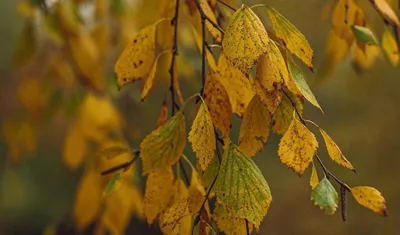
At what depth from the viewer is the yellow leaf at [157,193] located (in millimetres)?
673

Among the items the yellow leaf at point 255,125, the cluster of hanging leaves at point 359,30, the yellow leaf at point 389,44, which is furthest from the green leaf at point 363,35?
the yellow leaf at point 255,125

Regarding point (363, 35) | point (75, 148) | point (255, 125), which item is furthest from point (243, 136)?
point (75, 148)

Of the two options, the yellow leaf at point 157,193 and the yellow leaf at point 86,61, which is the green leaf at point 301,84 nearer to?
the yellow leaf at point 157,193

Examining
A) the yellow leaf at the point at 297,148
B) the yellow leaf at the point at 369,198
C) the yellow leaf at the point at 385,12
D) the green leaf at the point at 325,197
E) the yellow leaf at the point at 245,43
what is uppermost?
the yellow leaf at the point at 245,43

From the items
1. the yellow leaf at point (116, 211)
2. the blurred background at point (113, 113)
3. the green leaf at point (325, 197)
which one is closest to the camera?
the green leaf at point (325, 197)

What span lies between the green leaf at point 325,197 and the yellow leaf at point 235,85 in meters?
0.11

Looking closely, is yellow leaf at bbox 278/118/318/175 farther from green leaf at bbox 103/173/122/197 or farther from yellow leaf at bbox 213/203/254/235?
green leaf at bbox 103/173/122/197

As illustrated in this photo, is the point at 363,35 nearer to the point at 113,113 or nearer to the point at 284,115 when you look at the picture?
the point at 284,115

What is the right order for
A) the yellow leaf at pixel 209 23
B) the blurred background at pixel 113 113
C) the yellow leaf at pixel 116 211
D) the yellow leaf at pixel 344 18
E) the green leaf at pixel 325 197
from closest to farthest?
1. the green leaf at pixel 325 197
2. the yellow leaf at pixel 209 23
3. the yellow leaf at pixel 344 18
4. the yellow leaf at pixel 116 211
5. the blurred background at pixel 113 113

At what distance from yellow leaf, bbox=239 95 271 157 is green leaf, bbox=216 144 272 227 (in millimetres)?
43

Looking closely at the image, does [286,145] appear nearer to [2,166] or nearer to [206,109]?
[206,109]

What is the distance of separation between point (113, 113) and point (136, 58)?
0.89m

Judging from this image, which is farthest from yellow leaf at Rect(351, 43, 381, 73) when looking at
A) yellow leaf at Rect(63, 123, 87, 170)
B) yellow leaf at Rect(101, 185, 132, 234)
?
yellow leaf at Rect(63, 123, 87, 170)

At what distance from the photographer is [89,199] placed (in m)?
1.35
